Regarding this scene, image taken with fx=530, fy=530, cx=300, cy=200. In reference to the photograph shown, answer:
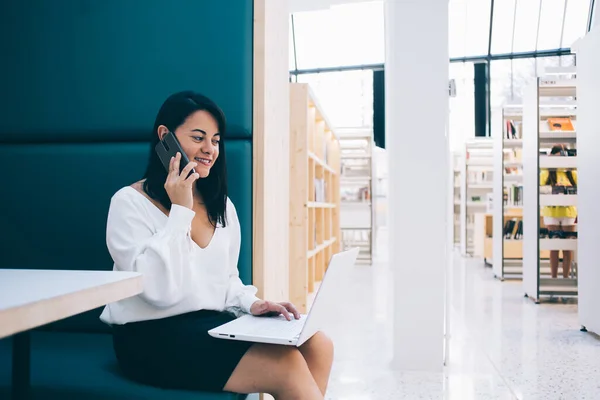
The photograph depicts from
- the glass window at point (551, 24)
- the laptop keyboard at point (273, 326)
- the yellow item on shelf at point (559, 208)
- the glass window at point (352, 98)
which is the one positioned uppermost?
the glass window at point (551, 24)

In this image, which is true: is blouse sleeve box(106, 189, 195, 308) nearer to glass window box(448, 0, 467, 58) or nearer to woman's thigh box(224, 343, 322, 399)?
woman's thigh box(224, 343, 322, 399)

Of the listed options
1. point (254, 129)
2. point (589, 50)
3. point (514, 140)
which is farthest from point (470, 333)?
point (514, 140)

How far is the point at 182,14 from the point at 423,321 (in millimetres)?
1809

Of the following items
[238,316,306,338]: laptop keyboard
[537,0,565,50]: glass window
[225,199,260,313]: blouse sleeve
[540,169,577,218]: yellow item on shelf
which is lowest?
[238,316,306,338]: laptop keyboard

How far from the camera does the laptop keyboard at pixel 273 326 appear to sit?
125 centimetres

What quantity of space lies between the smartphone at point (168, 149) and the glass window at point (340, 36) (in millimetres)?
10337

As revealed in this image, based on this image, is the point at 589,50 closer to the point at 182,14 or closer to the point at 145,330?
the point at 182,14

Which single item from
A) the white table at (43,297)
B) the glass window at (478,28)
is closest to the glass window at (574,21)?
the glass window at (478,28)

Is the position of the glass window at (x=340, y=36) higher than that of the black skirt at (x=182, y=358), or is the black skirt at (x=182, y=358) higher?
the glass window at (x=340, y=36)

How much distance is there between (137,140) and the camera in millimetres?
1761

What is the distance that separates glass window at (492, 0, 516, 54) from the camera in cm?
1073

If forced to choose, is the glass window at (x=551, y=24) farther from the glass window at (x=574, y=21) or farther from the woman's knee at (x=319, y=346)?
the woman's knee at (x=319, y=346)

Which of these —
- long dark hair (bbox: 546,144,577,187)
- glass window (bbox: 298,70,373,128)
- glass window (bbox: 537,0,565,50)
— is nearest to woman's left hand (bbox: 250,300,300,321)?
long dark hair (bbox: 546,144,577,187)

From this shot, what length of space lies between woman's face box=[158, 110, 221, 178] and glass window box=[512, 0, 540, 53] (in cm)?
1068
